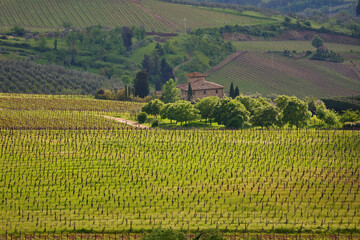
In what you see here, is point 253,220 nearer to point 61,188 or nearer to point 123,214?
point 123,214

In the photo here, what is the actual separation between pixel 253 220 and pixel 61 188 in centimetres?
2476

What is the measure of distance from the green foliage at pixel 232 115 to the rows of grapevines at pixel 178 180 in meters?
11.6

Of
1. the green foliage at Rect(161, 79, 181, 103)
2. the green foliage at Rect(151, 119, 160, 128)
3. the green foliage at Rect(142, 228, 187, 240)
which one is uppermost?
the green foliage at Rect(142, 228, 187, 240)

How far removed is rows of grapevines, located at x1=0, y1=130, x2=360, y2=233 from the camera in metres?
61.7

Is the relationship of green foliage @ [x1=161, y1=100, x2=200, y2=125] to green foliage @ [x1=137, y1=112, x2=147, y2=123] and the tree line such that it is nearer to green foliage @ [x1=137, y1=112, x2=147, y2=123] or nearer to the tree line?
the tree line

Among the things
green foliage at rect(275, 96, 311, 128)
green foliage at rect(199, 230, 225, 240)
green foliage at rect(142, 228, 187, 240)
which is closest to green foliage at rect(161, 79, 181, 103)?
green foliage at rect(275, 96, 311, 128)

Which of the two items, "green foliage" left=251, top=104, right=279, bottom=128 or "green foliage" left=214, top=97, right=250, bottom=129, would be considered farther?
"green foliage" left=251, top=104, right=279, bottom=128

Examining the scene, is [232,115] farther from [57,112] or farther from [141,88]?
[141,88]

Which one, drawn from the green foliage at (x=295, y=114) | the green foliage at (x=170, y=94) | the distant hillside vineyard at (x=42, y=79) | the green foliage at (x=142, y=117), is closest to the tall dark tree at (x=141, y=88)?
the green foliage at (x=170, y=94)

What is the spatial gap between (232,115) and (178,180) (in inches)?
1724

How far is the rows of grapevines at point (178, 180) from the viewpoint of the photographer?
61656 mm

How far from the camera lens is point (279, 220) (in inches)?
2436

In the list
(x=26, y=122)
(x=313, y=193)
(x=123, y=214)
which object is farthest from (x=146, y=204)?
(x=26, y=122)

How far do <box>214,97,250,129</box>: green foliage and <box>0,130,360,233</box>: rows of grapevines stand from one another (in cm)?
1163
